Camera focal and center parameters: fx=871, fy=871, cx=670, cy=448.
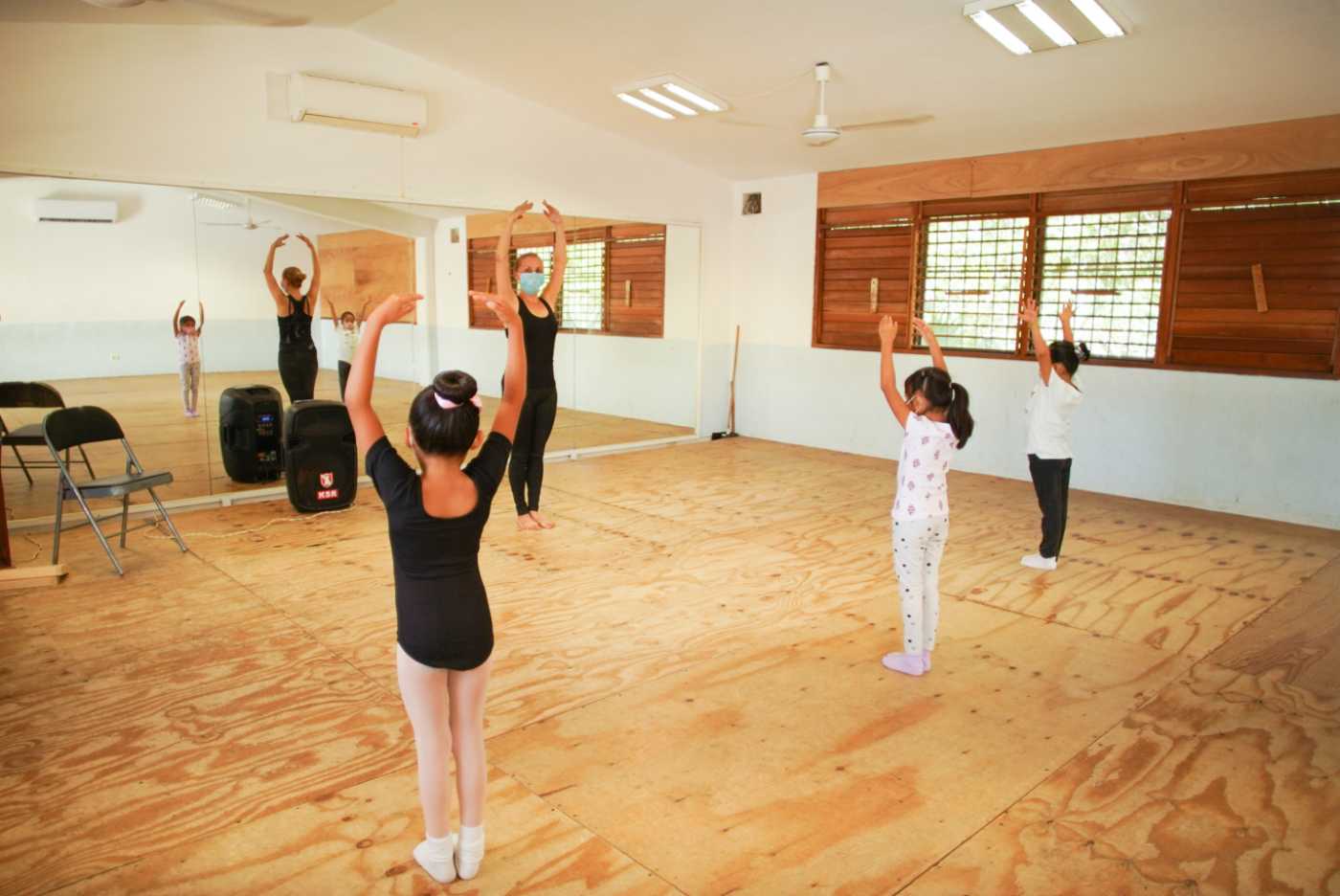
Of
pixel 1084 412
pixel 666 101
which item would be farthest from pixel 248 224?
pixel 1084 412

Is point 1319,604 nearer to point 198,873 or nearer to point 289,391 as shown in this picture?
point 198,873

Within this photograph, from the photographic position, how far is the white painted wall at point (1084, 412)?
Result: 20.2 feet

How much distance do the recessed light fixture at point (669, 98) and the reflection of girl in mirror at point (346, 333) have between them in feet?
8.76

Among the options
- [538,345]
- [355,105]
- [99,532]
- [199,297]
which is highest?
[355,105]

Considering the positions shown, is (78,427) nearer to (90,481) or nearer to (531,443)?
(90,481)

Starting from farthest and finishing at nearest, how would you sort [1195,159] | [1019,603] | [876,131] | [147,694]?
[876,131]
[1195,159]
[1019,603]
[147,694]

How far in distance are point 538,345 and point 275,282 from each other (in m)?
2.30

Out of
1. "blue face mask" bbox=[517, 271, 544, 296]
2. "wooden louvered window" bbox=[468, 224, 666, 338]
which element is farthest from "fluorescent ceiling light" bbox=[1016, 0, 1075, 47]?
"wooden louvered window" bbox=[468, 224, 666, 338]

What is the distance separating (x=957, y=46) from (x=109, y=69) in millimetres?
5288

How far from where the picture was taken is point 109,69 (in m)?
5.40

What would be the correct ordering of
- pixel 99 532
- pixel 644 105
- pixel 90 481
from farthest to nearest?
1. pixel 644 105
2. pixel 90 481
3. pixel 99 532

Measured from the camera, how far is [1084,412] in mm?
7117

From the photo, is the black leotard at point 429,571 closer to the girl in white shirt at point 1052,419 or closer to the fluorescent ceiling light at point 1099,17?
the girl in white shirt at point 1052,419

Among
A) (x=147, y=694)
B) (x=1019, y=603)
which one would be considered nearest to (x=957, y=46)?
(x=1019, y=603)
